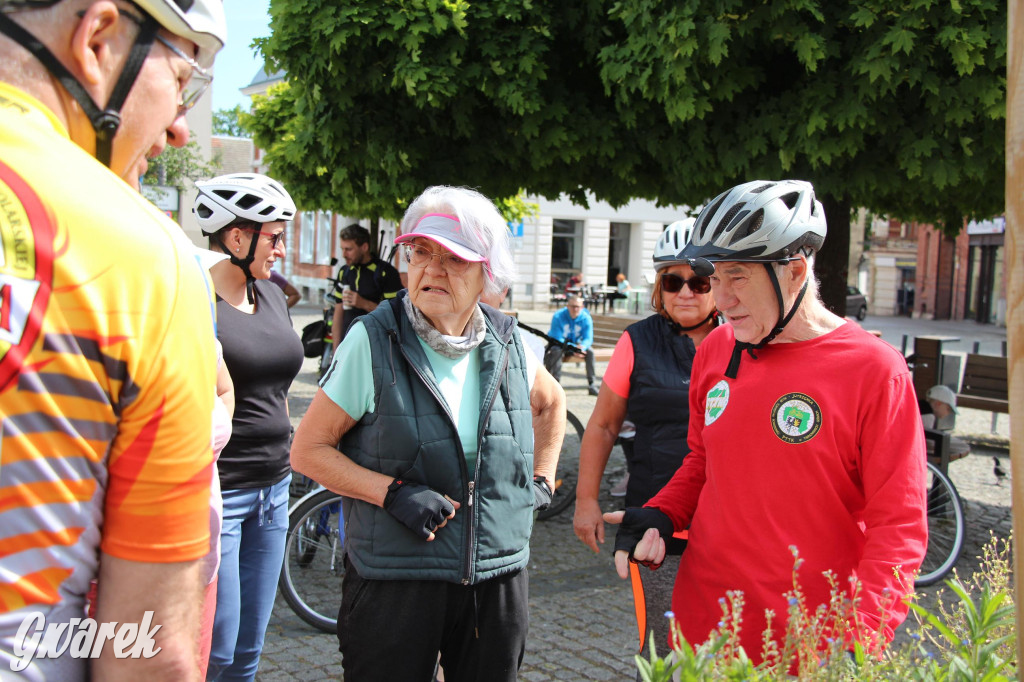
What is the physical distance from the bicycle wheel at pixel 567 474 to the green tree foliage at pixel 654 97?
1941mm

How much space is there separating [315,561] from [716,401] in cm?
352

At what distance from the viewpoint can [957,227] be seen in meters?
7.68

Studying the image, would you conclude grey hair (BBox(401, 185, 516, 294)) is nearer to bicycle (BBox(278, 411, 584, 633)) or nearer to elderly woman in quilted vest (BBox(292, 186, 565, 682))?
elderly woman in quilted vest (BBox(292, 186, 565, 682))

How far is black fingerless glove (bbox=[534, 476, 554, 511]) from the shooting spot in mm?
2759

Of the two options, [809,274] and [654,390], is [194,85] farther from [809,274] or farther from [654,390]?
[654,390]

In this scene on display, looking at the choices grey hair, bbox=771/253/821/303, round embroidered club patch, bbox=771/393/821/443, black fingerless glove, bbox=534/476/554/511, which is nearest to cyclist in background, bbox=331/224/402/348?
black fingerless glove, bbox=534/476/554/511

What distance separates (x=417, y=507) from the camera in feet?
7.59

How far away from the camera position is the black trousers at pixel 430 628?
7.83 feet

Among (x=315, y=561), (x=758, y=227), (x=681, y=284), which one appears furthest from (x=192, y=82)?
(x=315, y=561)

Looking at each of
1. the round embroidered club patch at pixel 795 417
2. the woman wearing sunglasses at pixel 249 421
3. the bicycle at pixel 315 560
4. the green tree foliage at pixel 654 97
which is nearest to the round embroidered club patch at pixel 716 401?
the round embroidered club patch at pixel 795 417

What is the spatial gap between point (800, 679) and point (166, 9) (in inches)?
55.3

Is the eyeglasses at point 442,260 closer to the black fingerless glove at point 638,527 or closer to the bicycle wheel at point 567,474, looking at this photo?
the black fingerless glove at point 638,527

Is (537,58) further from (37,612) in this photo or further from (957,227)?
(37,612)

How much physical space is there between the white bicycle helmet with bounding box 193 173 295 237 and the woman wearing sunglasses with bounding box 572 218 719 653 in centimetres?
146
